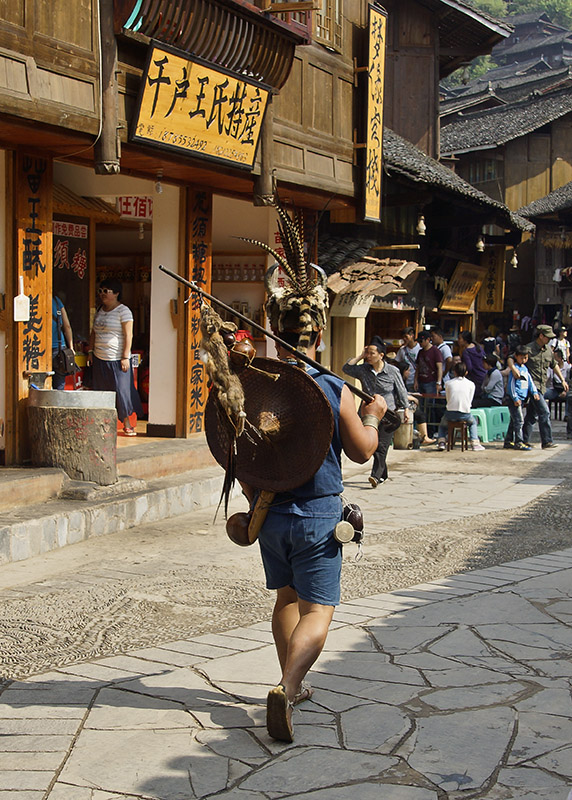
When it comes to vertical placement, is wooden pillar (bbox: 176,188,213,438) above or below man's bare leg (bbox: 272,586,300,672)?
above

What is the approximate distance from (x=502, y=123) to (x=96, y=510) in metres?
30.0

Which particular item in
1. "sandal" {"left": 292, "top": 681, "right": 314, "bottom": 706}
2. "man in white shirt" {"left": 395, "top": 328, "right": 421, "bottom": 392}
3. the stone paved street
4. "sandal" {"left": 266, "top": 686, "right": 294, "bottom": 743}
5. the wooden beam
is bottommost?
the stone paved street

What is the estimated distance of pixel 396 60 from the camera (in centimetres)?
2505

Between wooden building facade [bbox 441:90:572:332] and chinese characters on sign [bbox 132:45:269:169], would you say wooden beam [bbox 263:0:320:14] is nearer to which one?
chinese characters on sign [bbox 132:45:269:169]

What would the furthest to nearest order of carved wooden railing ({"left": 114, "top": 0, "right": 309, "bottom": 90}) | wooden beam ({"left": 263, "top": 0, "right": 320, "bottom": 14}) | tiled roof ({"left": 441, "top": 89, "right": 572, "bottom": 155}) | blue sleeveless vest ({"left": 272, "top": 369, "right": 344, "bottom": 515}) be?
tiled roof ({"left": 441, "top": 89, "right": 572, "bottom": 155}), wooden beam ({"left": 263, "top": 0, "right": 320, "bottom": 14}), carved wooden railing ({"left": 114, "top": 0, "right": 309, "bottom": 90}), blue sleeveless vest ({"left": 272, "top": 369, "right": 344, "bottom": 515})

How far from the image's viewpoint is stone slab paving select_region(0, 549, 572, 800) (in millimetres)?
3791

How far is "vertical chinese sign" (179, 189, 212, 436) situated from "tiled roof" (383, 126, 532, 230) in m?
6.13

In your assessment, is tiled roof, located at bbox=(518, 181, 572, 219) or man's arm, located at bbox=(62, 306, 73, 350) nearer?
man's arm, located at bbox=(62, 306, 73, 350)

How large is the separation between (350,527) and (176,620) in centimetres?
224

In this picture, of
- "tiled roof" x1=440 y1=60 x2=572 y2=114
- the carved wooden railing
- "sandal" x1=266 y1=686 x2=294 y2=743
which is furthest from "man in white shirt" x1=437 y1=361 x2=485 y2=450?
"tiled roof" x1=440 y1=60 x2=572 y2=114

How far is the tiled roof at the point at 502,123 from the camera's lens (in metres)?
33.6

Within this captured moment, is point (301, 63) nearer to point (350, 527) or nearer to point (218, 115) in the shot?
point (218, 115)

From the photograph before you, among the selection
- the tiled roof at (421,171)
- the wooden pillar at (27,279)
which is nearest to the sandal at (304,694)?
the wooden pillar at (27,279)

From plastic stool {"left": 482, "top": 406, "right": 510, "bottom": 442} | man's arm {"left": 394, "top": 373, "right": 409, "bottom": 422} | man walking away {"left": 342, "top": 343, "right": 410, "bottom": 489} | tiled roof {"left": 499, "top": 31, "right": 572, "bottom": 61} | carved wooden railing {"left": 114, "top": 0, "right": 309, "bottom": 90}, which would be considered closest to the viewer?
carved wooden railing {"left": 114, "top": 0, "right": 309, "bottom": 90}
